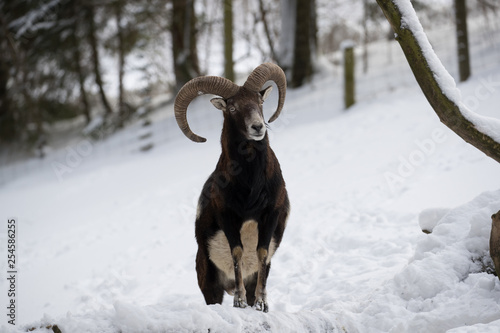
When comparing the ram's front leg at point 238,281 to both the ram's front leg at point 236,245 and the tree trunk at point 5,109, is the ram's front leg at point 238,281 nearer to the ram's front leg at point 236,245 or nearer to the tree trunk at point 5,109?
the ram's front leg at point 236,245

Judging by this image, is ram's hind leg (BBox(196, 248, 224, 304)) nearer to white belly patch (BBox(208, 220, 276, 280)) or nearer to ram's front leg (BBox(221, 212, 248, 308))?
white belly patch (BBox(208, 220, 276, 280))

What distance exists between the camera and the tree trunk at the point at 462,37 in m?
12.2

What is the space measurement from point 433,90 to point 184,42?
17014 millimetres

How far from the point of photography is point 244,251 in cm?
455

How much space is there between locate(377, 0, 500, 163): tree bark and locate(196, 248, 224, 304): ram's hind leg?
97.3 inches

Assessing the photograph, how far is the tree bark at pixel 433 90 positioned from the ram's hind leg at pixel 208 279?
2.47 metres

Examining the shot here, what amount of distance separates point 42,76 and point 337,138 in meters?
14.0

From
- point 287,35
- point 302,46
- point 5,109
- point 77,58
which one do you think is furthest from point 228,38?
point 5,109

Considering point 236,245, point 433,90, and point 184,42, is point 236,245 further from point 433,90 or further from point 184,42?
point 184,42

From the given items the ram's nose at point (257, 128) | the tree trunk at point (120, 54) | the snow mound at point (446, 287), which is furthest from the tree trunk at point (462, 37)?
the tree trunk at point (120, 54)

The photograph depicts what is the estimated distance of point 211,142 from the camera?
13117 millimetres

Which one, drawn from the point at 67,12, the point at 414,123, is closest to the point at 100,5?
the point at 67,12

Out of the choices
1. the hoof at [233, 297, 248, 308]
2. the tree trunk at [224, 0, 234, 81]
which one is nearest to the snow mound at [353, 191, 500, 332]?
the hoof at [233, 297, 248, 308]

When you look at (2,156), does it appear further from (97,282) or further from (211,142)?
(97,282)
